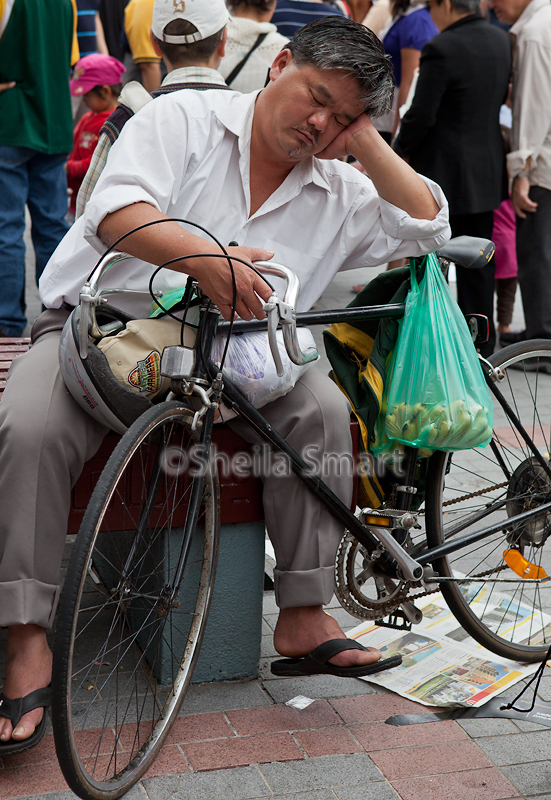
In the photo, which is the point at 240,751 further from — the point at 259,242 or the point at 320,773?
the point at 259,242

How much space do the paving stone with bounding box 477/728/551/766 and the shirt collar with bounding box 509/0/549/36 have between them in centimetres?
431

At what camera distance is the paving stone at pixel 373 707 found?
7.90ft

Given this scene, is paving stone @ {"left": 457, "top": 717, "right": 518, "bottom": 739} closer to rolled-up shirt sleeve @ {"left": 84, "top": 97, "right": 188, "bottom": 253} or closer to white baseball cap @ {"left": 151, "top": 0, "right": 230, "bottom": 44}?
rolled-up shirt sleeve @ {"left": 84, "top": 97, "right": 188, "bottom": 253}

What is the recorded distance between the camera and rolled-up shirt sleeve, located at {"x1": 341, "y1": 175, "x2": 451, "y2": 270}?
2.41 metres

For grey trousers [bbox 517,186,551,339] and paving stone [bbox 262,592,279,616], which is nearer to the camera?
paving stone [bbox 262,592,279,616]

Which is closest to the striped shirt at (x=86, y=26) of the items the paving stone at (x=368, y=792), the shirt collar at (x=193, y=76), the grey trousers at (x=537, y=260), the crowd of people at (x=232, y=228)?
the grey trousers at (x=537, y=260)

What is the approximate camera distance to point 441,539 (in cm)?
266

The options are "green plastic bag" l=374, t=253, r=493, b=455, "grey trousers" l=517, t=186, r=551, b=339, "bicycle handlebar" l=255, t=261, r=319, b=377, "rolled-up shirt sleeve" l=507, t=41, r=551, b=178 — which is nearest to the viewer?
"bicycle handlebar" l=255, t=261, r=319, b=377

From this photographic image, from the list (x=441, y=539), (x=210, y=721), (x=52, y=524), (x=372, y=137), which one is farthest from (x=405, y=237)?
(x=210, y=721)

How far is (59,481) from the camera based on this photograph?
2.11 meters

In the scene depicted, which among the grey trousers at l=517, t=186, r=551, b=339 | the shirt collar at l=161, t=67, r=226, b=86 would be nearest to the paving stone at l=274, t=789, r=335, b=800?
the shirt collar at l=161, t=67, r=226, b=86

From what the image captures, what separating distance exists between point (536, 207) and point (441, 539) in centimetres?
334

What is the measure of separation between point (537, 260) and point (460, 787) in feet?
12.9

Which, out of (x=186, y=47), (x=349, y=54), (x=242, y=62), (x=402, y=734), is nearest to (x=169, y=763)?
(x=402, y=734)
